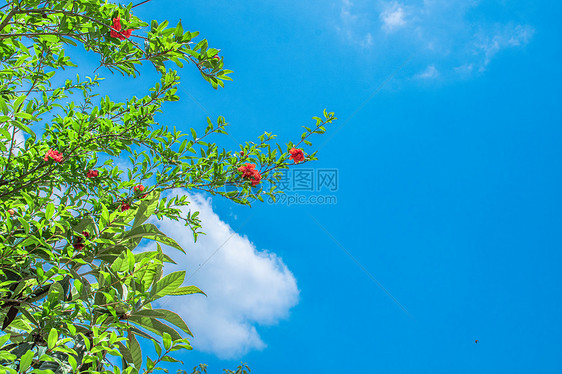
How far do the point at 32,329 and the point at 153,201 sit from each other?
895mm

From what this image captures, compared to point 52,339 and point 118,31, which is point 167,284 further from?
point 118,31

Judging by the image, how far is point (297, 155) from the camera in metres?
2.75

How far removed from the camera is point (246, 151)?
2.68 m

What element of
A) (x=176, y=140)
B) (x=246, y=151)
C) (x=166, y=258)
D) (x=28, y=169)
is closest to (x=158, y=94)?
(x=176, y=140)

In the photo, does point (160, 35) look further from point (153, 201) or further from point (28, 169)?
point (28, 169)

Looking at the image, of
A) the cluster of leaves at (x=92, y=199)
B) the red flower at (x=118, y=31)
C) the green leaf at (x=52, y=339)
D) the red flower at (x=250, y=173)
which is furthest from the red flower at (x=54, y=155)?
the green leaf at (x=52, y=339)

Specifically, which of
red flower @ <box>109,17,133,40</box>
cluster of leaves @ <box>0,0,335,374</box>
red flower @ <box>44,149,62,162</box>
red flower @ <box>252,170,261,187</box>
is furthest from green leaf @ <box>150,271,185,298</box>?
red flower @ <box>44,149,62,162</box>

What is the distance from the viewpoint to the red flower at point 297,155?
8.89 ft

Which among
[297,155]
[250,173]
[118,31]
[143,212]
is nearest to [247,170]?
[250,173]

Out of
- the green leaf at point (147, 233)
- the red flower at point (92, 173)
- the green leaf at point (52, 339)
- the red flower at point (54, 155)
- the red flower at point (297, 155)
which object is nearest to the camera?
the green leaf at point (52, 339)

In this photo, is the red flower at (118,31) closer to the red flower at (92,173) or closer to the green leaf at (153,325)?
the red flower at (92,173)

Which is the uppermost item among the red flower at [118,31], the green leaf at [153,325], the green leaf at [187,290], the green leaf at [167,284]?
the red flower at [118,31]

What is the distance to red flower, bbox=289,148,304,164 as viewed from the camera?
2.71 meters

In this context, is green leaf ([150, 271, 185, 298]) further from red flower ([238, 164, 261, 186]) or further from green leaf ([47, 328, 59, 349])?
red flower ([238, 164, 261, 186])
